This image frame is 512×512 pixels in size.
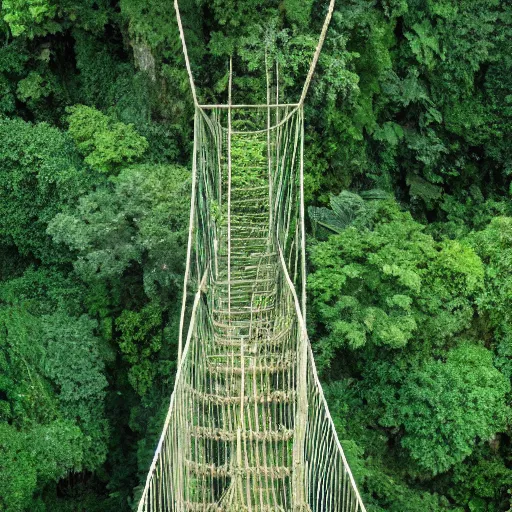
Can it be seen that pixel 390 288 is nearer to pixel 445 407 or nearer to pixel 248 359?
pixel 445 407

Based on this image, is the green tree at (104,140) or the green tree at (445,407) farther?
the green tree at (104,140)

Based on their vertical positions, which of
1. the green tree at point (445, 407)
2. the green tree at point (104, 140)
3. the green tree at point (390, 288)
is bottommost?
the green tree at point (445, 407)

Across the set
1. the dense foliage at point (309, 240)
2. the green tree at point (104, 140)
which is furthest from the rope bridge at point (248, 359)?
the green tree at point (104, 140)

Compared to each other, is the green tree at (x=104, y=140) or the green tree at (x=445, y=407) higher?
the green tree at (x=104, y=140)

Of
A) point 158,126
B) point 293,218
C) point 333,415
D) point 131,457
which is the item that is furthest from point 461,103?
point 131,457

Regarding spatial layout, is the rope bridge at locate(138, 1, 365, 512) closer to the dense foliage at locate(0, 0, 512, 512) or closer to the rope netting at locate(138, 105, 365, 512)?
the rope netting at locate(138, 105, 365, 512)

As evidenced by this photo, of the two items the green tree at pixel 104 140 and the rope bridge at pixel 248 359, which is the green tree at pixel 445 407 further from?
the green tree at pixel 104 140

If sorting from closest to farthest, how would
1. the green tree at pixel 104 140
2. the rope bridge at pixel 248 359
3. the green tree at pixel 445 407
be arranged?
the rope bridge at pixel 248 359, the green tree at pixel 445 407, the green tree at pixel 104 140
